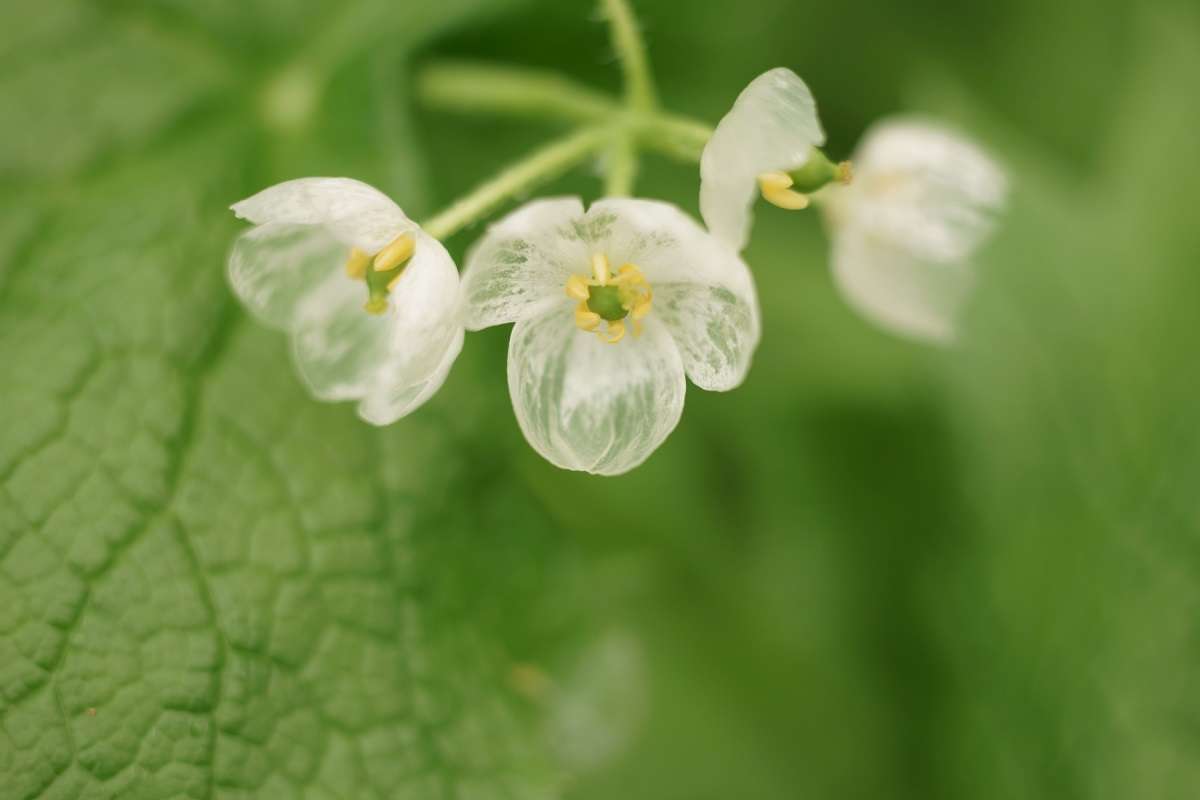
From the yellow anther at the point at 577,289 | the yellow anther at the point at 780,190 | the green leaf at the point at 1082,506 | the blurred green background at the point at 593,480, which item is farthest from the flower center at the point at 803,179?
the green leaf at the point at 1082,506

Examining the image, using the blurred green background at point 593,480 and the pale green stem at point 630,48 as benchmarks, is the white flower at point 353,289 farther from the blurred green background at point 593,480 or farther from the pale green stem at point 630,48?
the pale green stem at point 630,48

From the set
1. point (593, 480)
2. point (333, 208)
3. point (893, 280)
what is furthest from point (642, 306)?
point (593, 480)

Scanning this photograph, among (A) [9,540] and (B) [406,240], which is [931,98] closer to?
(B) [406,240]

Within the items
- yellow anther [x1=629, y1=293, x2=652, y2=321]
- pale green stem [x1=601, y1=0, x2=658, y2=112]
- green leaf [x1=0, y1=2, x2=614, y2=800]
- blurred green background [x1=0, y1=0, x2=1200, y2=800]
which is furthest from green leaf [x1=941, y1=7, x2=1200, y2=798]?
yellow anther [x1=629, y1=293, x2=652, y2=321]

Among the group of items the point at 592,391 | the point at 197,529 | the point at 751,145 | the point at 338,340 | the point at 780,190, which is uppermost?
the point at 751,145

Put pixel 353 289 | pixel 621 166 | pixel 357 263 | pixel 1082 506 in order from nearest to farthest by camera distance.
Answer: pixel 357 263, pixel 621 166, pixel 353 289, pixel 1082 506

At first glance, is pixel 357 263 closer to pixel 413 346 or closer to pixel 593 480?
pixel 413 346
